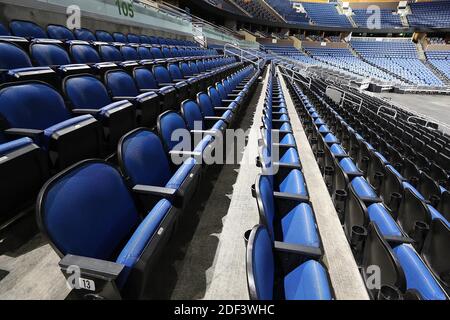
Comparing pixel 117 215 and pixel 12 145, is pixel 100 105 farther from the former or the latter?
pixel 117 215

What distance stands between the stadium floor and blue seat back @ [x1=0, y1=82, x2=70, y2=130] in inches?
205

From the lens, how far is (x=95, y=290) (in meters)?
0.34

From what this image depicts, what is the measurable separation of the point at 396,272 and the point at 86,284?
0.48 m

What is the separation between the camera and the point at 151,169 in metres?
0.60

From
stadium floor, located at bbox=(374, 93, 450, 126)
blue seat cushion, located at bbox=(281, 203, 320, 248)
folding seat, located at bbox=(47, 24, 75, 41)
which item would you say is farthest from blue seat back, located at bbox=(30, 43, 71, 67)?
stadium floor, located at bbox=(374, 93, 450, 126)

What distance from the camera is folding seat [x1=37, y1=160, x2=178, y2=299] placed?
33 cm

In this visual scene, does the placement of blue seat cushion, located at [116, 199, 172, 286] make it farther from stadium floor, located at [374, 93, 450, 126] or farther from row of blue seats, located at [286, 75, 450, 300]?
stadium floor, located at [374, 93, 450, 126]

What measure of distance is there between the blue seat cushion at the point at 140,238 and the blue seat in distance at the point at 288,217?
18 centimetres

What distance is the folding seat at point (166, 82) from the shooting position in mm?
1335

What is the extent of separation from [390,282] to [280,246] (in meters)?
0.21

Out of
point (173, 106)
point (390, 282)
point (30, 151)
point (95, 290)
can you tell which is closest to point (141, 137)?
point (30, 151)

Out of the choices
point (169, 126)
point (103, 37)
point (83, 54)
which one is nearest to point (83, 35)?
point (103, 37)
